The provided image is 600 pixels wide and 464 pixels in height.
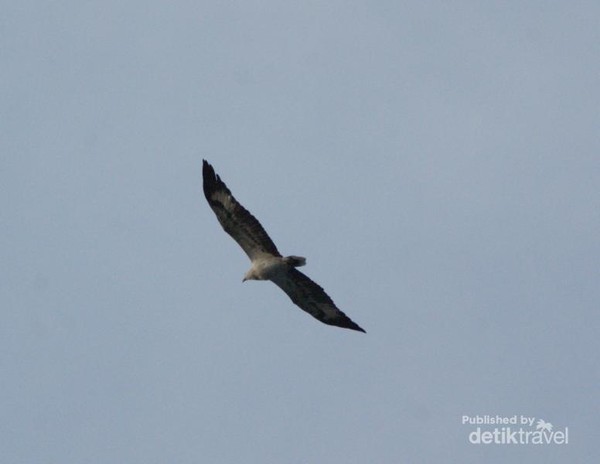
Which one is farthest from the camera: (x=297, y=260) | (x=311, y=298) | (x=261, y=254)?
(x=261, y=254)

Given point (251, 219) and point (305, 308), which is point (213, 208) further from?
point (305, 308)

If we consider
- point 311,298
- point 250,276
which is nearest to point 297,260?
point 311,298

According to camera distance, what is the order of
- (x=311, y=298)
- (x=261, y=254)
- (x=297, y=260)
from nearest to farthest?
1. (x=297, y=260)
2. (x=311, y=298)
3. (x=261, y=254)

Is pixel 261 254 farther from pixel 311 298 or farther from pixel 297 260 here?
pixel 311 298

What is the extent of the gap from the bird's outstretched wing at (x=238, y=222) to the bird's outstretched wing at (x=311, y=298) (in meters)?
0.79

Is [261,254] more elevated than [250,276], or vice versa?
[261,254]

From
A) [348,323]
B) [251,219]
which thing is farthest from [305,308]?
[251,219]

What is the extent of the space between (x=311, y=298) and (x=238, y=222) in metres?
2.80

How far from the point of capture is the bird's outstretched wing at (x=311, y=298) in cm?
2253

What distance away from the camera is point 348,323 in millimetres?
23141

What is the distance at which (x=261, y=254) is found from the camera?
2312 centimetres

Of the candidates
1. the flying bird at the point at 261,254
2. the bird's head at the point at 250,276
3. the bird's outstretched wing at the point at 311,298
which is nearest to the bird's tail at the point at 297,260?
the bird's outstretched wing at the point at 311,298

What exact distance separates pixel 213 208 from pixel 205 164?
1.34m

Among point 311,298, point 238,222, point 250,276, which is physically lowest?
point 311,298
